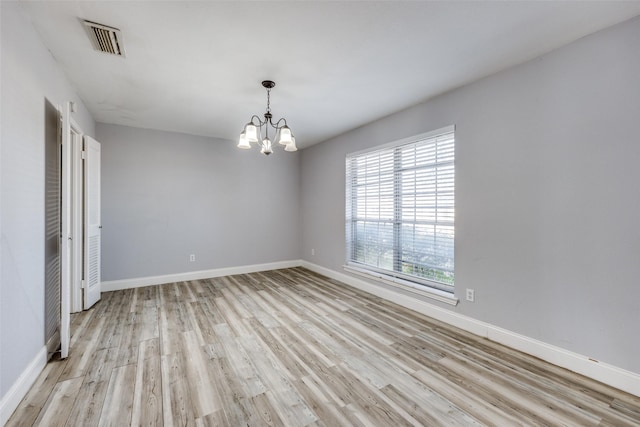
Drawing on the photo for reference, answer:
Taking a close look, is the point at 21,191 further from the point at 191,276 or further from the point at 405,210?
the point at 405,210

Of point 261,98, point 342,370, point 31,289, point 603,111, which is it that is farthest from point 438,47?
point 31,289

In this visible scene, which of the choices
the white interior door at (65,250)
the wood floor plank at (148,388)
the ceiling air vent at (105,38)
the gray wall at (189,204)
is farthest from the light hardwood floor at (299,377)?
the ceiling air vent at (105,38)

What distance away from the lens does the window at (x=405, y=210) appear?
312 cm

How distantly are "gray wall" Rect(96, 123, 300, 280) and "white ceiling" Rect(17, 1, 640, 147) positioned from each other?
4.05 feet

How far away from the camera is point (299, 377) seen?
2.07 meters

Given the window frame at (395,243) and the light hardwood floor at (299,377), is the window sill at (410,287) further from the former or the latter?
the light hardwood floor at (299,377)

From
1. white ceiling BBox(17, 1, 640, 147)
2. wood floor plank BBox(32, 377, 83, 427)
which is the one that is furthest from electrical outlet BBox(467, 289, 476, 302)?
wood floor plank BBox(32, 377, 83, 427)

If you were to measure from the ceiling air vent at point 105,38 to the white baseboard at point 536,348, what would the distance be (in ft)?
12.7

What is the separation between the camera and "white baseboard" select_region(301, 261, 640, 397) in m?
1.92

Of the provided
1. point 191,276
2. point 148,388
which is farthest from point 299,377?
point 191,276

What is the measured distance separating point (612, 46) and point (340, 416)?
125 inches

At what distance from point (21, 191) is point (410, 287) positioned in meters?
3.69

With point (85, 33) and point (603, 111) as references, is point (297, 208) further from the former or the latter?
point (603, 111)

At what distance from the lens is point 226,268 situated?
518 cm
